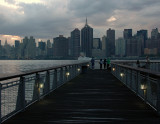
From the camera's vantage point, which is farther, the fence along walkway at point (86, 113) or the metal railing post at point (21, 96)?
the metal railing post at point (21, 96)

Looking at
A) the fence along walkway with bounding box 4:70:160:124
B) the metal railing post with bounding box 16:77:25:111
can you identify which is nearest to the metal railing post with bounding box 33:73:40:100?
the fence along walkway with bounding box 4:70:160:124

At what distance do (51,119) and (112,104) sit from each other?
3.13 meters

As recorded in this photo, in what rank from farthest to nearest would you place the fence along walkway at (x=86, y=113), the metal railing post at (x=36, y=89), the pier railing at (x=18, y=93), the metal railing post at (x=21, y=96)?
the metal railing post at (x=36, y=89) → the metal railing post at (x=21, y=96) → the fence along walkway at (x=86, y=113) → the pier railing at (x=18, y=93)

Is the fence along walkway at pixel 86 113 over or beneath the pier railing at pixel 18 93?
beneath

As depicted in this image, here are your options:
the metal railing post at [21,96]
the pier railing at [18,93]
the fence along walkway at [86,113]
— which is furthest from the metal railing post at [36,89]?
the metal railing post at [21,96]

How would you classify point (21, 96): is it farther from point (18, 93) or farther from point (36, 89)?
point (36, 89)

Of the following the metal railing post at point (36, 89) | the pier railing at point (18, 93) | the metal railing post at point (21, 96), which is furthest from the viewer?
the metal railing post at point (36, 89)

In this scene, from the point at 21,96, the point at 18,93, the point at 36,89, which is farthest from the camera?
the point at 36,89

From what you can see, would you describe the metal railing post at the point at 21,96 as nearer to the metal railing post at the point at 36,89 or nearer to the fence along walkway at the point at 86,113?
the fence along walkway at the point at 86,113

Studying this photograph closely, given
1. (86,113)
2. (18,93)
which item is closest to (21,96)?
(18,93)

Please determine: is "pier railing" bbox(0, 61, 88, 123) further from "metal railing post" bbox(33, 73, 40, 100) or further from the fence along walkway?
the fence along walkway

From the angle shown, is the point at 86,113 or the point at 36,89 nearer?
the point at 86,113

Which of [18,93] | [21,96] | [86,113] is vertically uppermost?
[18,93]

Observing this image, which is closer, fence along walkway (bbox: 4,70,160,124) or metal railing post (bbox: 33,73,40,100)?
fence along walkway (bbox: 4,70,160,124)
